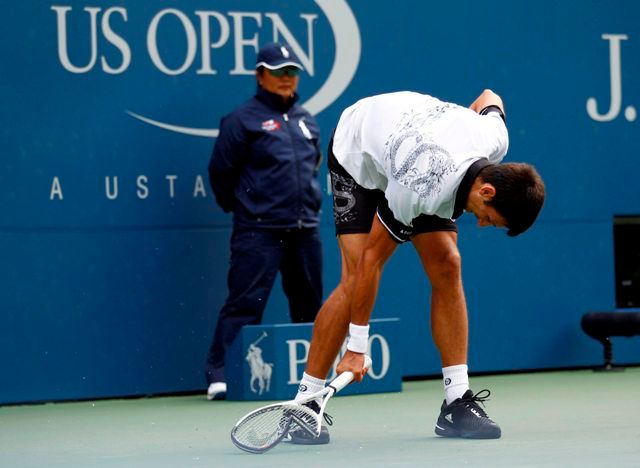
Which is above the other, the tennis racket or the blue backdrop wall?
the blue backdrop wall

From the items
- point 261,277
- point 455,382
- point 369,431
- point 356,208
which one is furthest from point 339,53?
point 455,382

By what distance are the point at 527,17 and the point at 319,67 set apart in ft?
4.65

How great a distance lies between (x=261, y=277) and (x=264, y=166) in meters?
0.58

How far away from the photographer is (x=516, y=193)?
467 cm

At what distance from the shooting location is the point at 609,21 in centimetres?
882

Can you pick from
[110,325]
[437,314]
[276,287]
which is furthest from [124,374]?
[437,314]

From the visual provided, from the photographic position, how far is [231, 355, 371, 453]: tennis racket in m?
4.94

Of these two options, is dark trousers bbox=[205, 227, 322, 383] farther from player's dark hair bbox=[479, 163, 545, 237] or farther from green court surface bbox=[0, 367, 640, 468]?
player's dark hair bbox=[479, 163, 545, 237]

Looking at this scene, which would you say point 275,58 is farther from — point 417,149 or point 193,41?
point 417,149

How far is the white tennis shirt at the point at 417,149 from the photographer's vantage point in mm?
4840

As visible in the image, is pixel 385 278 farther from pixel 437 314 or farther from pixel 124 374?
pixel 437 314

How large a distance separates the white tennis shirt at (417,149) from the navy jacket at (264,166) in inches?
74.0

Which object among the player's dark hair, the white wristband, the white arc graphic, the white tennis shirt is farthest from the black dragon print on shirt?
the white arc graphic

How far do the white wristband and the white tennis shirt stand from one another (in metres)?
0.42
